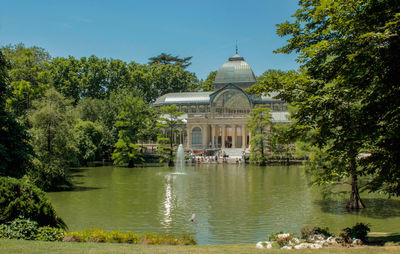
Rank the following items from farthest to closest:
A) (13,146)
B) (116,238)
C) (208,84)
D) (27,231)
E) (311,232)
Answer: (208,84), (13,146), (116,238), (311,232), (27,231)

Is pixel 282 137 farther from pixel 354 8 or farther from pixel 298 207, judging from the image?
pixel 298 207

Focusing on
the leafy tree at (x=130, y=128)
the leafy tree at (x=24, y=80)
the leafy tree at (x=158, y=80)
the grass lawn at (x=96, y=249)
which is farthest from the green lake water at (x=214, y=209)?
the leafy tree at (x=158, y=80)

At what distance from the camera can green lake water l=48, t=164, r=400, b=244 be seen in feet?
58.3

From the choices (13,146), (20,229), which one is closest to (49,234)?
(20,229)

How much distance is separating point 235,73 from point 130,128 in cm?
3021

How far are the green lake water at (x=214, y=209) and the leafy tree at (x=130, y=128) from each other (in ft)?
54.8

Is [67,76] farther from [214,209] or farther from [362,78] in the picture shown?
[362,78]

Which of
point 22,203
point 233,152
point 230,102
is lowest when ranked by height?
point 22,203

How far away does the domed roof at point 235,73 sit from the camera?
2972 inches

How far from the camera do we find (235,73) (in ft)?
251

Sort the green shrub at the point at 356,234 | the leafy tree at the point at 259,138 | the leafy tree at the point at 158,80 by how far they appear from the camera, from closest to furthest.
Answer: the green shrub at the point at 356,234 < the leafy tree at the point at 259,138 < the leafy tree at the point at 158,80

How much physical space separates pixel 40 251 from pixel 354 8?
10579 mm

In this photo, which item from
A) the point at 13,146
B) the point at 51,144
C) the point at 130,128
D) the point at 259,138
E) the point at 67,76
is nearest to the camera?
the point at 13,146

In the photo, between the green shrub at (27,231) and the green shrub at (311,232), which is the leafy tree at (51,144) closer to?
the green shrub at (27,231)
